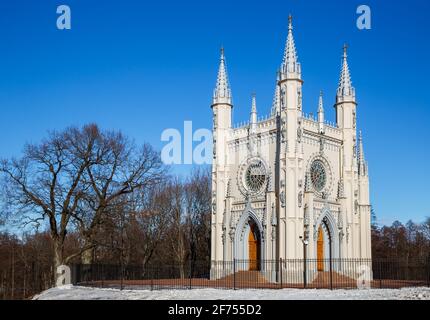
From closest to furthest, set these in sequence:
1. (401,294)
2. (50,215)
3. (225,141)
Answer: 1. (401,294)
2. (50,215)
3. (225,141)

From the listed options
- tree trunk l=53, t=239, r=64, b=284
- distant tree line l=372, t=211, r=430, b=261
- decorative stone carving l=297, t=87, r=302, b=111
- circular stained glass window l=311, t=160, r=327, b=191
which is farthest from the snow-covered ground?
distant tree line l=372, t=211, r=430, b=261

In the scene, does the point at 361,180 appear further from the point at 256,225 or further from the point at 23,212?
the point at 23,212

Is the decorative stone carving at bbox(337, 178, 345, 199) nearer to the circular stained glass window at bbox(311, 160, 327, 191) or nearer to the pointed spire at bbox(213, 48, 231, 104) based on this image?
the circular stained glass window at bbox(311, 160, 327, 191)

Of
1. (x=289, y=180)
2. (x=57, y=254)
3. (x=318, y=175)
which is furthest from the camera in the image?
(x=318, y=175)

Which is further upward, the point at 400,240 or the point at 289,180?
the point at 289,180

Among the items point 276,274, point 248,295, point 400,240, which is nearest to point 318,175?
point 276,274

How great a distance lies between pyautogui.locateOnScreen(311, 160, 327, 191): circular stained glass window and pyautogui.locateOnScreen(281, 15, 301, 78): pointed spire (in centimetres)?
725

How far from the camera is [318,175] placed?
42000 mm

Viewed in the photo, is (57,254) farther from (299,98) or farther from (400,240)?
(400,240)

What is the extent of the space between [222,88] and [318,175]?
35.7 feet

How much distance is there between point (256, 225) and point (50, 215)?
1627 centimetres

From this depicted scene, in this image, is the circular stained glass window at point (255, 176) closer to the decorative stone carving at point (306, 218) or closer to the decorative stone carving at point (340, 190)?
the decorative stone carving at point (306, 218)

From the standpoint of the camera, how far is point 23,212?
32000 mm
